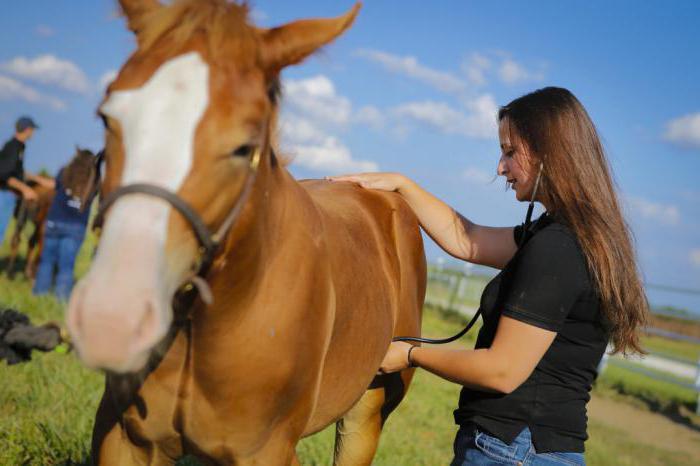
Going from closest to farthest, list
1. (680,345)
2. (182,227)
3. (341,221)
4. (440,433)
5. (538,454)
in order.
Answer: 1. (182,227)
2. (538,454)
3. (341,221)
4. (440,433)
5. (680,345)

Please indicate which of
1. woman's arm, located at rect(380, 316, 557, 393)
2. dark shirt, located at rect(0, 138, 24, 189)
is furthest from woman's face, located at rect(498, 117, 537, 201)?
dark shirt, located at rect(0, 138, 24, 189)

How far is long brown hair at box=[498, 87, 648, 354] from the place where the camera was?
7.52 feet

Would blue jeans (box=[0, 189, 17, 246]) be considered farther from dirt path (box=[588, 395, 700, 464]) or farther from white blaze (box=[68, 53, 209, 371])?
dirt path (box=[588, 395, 700, 464])

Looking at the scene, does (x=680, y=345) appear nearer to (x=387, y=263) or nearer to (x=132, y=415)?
(x=387, y=263)

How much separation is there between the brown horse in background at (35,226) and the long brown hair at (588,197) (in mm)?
9067

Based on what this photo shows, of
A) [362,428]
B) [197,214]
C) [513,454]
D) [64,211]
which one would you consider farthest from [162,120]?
[64,211]

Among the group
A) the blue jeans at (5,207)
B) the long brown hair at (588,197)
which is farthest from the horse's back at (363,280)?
the blue jeans at (5,207)

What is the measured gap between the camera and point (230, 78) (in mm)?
→ 1677

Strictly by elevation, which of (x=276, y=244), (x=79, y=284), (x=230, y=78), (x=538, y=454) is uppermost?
(x=230, y=78)

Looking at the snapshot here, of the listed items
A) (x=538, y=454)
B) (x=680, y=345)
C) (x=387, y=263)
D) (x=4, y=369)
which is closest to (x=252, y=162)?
(x=538, y=454)

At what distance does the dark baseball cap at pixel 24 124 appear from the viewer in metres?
8.25

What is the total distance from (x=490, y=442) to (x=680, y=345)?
21749 millimetres

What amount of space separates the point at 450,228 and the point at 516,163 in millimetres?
895

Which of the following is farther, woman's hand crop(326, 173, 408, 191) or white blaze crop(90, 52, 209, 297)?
woman's hand crop(326, 173, 408, 191)
